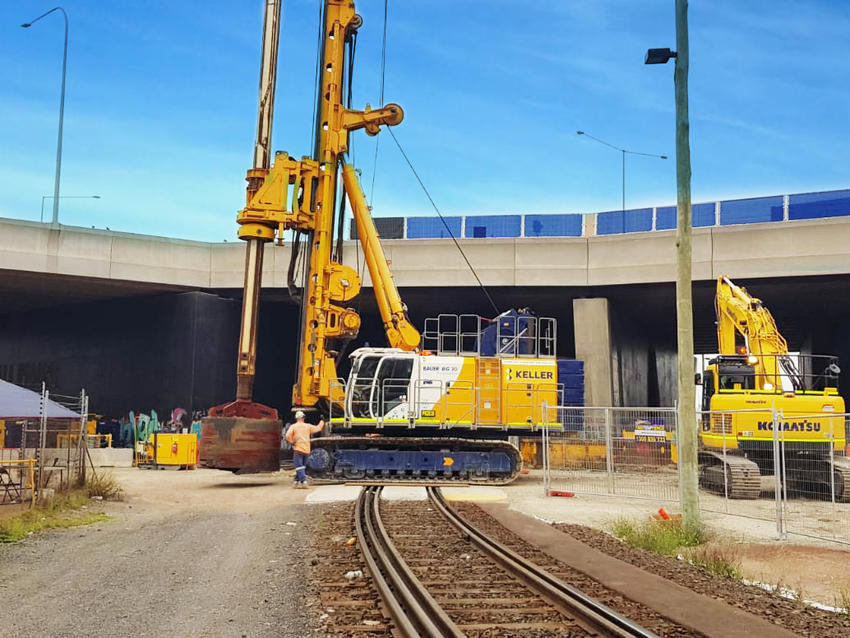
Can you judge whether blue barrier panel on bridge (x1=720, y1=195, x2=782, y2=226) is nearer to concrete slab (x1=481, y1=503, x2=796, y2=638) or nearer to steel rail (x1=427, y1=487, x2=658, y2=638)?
concrete slab (x1=481, y1=503, x2=796, y2=638)

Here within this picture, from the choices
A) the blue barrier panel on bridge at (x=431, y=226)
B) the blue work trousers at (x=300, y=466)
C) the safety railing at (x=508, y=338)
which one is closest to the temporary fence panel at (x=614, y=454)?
the safety railing at (x=508, y=338)

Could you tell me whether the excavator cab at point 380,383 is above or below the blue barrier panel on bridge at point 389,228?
below

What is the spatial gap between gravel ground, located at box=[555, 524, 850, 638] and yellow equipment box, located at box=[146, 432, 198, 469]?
20868 mm

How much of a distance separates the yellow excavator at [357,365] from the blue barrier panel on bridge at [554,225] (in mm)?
13125

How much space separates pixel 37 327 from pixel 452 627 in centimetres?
4767

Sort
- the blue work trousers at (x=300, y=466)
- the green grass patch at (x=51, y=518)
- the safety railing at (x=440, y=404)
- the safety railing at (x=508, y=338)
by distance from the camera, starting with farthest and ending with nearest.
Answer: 1. the safety railing at (x=508, y=338)
2. the safety railing at (x=440, y=404)
3. the blue work trousers at (x=300, y=466)
4. the green grass patch at (x=51, y=518)

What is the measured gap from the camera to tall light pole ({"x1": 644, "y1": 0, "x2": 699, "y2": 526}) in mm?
14492

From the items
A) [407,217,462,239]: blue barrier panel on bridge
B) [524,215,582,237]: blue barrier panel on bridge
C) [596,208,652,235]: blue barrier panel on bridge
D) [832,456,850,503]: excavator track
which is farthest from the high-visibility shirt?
[596,208,652,235]: blue barrier panel on bridge

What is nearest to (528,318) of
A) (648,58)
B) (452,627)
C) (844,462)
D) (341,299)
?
(341,299)

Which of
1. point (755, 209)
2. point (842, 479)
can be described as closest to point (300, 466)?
point (842, 479)

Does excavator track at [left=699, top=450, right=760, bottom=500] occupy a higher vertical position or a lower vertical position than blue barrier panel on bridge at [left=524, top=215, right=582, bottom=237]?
lower

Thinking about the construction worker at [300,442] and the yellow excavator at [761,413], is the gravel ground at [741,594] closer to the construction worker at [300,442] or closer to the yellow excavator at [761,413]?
the yellow excavator at [761,413]

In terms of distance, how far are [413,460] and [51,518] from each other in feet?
32.0

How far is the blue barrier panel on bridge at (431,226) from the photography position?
132 ft
